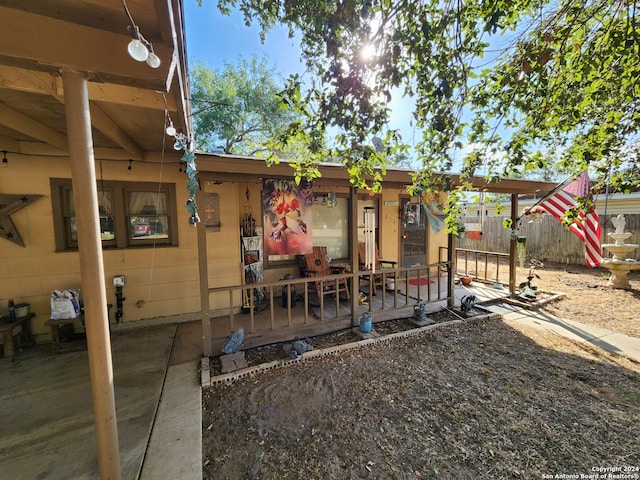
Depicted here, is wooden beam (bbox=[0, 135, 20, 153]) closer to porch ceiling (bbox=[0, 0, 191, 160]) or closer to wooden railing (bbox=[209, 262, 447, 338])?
porch ceiling (bbox=[0, 0, 191, 160])

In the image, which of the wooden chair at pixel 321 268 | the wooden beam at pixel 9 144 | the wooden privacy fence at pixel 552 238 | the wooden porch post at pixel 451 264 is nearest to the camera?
the wooden beam at pixel 9 144

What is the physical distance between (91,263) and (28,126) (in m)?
2.15

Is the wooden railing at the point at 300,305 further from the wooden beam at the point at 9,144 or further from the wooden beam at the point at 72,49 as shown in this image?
the wooden beam at the point at 9,144

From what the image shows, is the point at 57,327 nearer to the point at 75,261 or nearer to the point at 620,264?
the point at 75,261

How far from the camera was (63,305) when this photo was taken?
3.15 metres

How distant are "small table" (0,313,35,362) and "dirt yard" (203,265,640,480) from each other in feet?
8.36

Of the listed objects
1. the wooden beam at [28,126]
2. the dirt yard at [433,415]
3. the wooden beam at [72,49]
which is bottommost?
the dirt yard at [433,415]

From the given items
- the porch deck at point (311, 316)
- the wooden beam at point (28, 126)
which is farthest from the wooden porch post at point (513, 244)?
the wooden beam at point (28, 126)

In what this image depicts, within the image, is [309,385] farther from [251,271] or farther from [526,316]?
[526,316]

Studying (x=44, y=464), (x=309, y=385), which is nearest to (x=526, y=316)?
(x=309, y=385)

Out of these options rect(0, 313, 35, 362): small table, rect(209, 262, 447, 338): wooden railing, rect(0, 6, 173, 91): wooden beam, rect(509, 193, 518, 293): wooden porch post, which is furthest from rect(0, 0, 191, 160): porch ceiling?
rect(509, 193, 518, 293): wooden porch post

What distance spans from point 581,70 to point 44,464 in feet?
16.6

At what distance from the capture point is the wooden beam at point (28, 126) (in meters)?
2.20

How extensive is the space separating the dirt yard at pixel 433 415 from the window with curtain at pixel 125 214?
2.58m
